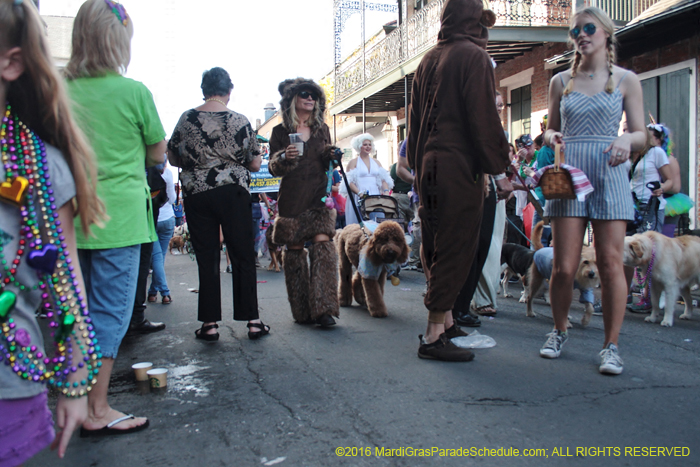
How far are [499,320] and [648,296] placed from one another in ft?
6.06

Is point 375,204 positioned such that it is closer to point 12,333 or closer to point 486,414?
point 486,414

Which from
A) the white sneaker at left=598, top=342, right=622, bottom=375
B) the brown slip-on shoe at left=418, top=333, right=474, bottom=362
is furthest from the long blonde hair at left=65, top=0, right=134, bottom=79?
the white sneaker at left=598, top=342, right=622, bottom=375

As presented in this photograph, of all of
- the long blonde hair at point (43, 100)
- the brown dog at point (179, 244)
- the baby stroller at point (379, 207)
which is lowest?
the brown dog at point (179, 244)

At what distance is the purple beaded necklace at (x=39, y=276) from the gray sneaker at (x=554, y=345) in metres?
3.04

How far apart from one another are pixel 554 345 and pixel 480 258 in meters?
1.11

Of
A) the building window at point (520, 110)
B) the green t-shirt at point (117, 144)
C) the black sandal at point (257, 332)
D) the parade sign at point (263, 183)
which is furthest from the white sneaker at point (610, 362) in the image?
the building window at point (520, 110)

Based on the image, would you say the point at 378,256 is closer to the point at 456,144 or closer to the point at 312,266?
the point at 312,266

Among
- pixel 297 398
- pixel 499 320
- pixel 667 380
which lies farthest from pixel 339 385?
pixel 499 320

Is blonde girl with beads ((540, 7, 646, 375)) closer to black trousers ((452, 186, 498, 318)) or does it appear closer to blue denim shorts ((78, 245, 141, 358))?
black trousers ((452, 186, 498, 318))

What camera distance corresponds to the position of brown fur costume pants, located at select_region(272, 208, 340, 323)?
15.9 ft

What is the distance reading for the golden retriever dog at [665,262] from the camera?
5.16 metres

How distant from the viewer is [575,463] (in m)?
2.22

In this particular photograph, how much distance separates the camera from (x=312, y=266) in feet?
16.2

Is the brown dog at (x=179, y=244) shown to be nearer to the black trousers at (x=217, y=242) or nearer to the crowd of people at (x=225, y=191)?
the crowd of people at (x=225, y=191)
